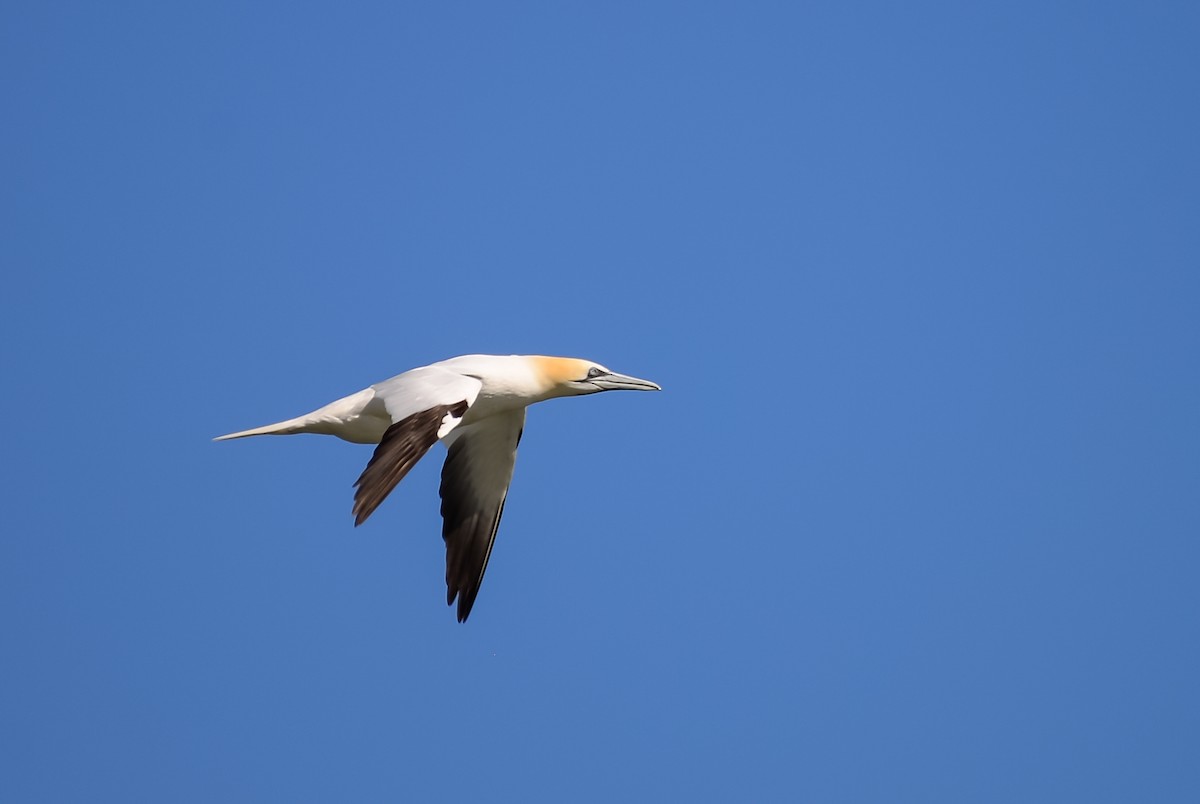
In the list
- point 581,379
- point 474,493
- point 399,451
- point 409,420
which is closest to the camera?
point 399,451

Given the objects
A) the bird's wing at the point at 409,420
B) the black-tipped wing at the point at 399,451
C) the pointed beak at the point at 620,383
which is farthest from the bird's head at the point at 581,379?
the black-tipped wing at the point at 399,451

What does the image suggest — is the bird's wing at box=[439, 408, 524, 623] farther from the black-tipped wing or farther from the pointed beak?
the black-tipped wing

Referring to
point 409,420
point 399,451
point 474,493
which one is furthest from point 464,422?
point 399,451

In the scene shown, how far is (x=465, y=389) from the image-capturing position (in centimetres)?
1353

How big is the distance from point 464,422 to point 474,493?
0.85 metres

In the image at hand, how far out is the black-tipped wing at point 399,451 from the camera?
11.5m

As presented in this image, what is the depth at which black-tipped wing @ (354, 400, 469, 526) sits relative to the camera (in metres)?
11.5

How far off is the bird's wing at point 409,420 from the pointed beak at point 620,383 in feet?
5.50

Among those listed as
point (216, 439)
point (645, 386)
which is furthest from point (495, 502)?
point (216, 439)

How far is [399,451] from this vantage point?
1212 centimetres

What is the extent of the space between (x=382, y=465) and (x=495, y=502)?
4.03 m

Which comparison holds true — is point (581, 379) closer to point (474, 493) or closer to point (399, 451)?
point (474, 493)

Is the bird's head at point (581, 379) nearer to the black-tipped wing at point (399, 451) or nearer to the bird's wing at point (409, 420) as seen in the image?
the bird's wing at point (409, 420)

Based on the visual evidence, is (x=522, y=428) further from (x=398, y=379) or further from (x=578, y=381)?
(x=398, y=379)
